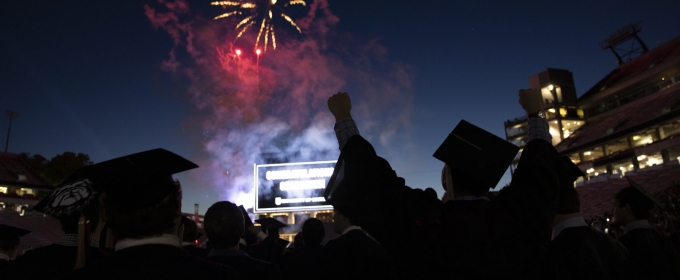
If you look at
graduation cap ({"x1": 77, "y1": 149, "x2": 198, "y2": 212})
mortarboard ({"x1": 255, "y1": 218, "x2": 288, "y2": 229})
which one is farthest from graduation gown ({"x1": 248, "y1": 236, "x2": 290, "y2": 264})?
graduation cap ({"x1": 77, "y1": 149, "x2": 198, "y2": 212})

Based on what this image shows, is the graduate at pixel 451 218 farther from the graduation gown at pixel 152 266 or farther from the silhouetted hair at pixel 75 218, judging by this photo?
the silhouetted hair at pixel 75 218

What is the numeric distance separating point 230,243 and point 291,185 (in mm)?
17043

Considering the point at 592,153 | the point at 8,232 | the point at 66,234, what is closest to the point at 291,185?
the point at 8,232

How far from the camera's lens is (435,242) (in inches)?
81.0

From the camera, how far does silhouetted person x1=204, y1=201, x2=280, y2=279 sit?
11.1 feet

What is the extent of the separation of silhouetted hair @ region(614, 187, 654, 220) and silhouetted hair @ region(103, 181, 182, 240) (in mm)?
4414

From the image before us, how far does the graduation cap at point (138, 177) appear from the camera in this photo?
1963 millimetres

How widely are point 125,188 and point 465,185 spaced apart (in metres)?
1.78

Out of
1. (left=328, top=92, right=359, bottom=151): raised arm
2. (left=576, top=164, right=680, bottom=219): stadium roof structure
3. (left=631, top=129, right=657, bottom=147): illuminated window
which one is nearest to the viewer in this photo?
(left=328, top=92, right=359, bottom=151): raised arm

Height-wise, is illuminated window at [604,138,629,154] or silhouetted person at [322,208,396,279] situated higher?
illuminated window at [604,138,629,154]

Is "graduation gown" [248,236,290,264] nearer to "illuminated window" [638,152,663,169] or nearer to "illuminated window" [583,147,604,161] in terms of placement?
"illuminated window" [638,152,663,169]

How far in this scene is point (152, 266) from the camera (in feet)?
5.69

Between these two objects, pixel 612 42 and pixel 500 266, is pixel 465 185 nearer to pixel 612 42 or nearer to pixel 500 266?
pixel 500 266

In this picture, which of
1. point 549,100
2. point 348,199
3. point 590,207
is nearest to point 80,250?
point 348,199
